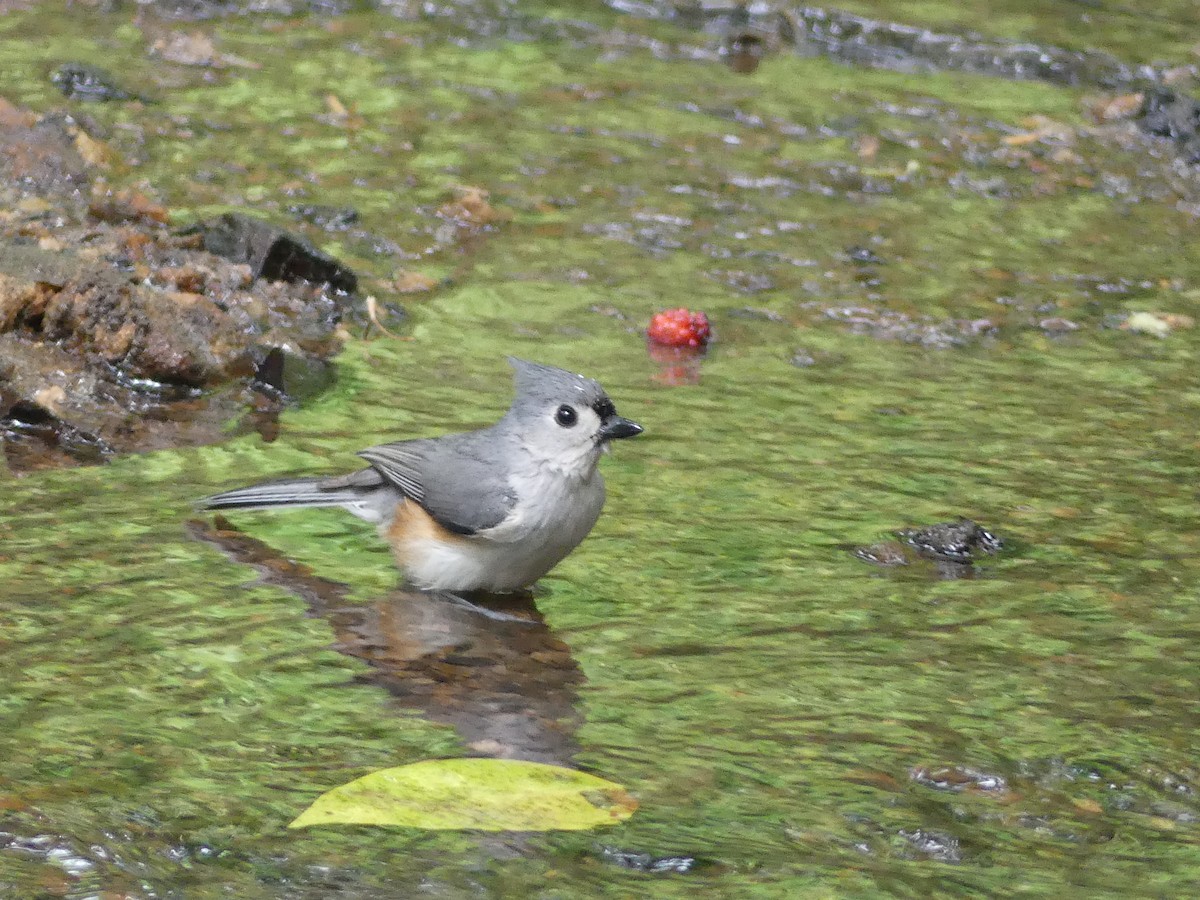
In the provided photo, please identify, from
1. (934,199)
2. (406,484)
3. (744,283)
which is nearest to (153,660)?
(406,484)

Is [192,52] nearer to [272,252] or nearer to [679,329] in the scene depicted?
[272,252]

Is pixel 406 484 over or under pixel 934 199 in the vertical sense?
under

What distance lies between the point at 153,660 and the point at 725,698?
56.3 inches

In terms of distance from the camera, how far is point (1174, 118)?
972 cm

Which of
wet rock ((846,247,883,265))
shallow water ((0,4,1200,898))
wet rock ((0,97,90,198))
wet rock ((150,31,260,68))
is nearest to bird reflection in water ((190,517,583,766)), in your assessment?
shallow water ((0,4,1200,898))

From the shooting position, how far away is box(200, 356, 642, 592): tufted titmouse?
473 cm

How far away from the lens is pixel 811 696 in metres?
4.25

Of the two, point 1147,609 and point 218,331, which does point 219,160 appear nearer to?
point 218,331

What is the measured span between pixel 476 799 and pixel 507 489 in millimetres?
1291

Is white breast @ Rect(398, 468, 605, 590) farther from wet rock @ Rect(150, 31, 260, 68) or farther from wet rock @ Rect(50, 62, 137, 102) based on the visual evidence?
wet rock @ Rect(150, 31, 260, 68)

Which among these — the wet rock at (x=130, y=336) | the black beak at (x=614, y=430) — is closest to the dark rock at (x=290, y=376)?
the wet rock at (x=130, y=336)

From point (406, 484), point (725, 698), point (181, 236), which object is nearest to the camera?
point (725, 698)

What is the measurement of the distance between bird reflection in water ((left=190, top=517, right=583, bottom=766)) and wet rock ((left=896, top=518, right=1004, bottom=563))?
1.22 metres

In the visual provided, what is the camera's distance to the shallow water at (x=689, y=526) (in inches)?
140
